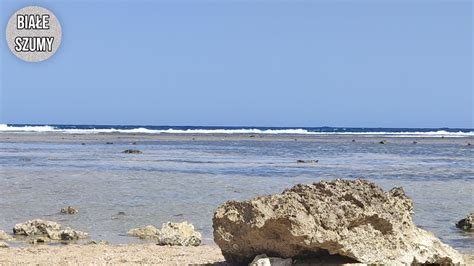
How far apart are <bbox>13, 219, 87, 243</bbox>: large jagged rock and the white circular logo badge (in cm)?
424

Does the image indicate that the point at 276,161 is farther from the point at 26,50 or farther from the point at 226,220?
the point at 226,220

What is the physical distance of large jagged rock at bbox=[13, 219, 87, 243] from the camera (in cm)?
1287

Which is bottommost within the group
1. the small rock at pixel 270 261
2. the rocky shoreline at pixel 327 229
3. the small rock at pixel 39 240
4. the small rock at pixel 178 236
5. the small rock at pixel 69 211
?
the small rock at pixel 39 240

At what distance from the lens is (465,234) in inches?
541

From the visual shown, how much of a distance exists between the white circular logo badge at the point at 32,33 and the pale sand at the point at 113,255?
563cm

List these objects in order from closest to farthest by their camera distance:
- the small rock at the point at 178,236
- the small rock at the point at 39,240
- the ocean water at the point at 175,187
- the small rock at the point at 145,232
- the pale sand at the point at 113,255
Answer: the pale sand at the point at 113,255, the small rock at the point at 178,236, the small rock at the point at 39,240, the small rock at the point at 145,232, the ocean water at the point at 175,187

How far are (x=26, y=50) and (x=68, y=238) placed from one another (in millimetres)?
5153

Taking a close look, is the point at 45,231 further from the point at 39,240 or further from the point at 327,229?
the point at 327,229

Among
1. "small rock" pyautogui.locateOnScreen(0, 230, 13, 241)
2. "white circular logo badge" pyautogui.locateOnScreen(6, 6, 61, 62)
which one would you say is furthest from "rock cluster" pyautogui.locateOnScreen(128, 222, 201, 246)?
"white circular logo badge" pyautogui.locateOnScreen(6, 6, 61, 62)

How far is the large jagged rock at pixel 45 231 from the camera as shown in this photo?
12.9 meters

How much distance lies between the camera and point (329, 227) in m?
8.74

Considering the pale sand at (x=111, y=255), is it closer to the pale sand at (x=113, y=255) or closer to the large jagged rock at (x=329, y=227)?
the pale sand at (x=113, y=255)

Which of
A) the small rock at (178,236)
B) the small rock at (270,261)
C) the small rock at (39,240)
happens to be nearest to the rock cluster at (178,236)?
the small rock at (178,236)

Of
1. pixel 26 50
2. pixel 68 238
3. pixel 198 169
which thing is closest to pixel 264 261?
pixel 68 238
